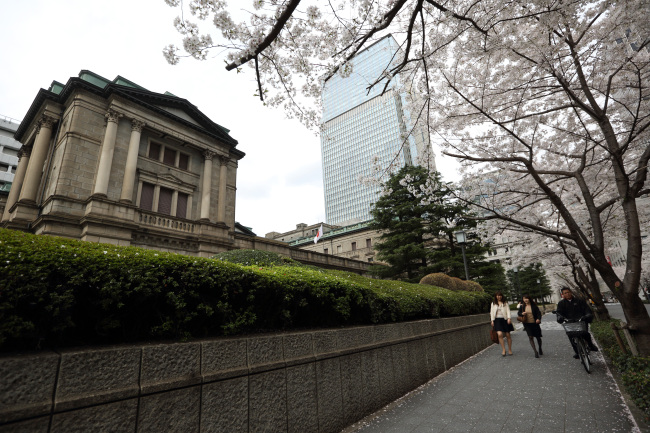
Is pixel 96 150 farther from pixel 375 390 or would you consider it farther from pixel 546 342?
pixel 546 342

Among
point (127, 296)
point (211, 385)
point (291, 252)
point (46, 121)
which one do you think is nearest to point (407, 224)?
point (291, 252)

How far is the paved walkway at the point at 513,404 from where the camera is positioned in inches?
165

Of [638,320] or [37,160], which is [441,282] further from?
[37,160]

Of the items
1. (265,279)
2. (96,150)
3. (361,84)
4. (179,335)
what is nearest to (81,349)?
(179,335)

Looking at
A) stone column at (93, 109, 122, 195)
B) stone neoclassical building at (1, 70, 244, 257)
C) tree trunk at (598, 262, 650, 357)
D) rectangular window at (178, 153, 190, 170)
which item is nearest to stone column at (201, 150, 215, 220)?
stone neoclassical building at (1, 70, 244, 257)

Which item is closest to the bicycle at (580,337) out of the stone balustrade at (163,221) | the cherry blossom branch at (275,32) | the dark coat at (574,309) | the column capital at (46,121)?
the dark coat at (574,309)

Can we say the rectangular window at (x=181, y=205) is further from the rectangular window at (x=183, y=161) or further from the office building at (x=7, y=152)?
the office building at (x=7, y=152)

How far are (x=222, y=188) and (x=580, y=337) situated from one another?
22320mm

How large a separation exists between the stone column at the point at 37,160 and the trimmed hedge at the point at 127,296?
72.8ft

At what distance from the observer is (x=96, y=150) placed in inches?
734

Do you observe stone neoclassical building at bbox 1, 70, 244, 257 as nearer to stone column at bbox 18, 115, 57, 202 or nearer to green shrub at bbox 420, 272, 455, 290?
stone column at bbox 18, 115, 57, 202

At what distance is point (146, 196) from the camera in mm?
20656

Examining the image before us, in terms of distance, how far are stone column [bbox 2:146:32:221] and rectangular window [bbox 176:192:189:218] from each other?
1053 centimetres

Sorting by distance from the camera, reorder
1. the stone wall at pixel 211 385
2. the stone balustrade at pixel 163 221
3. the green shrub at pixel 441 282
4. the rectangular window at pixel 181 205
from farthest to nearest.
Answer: the rectangular window at pixel 181 205
the stone balustrade at pixel 163 221
the green shrub at pixel 441 282
the stone wall at pixel 211 385
